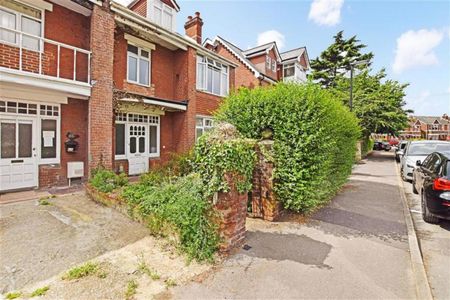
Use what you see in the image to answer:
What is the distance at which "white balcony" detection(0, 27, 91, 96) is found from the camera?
6992 millimetres

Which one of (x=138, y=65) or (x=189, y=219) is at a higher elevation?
(x=138, y=65)

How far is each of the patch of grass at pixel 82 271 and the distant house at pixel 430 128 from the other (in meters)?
92.6

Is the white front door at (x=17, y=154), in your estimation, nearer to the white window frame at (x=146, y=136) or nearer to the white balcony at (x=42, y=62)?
the white balcony at (x=42, y=62)

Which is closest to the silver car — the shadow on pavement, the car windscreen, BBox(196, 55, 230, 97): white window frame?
the car windscreen

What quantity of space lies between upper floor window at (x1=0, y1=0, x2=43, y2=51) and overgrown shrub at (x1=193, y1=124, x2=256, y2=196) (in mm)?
6971

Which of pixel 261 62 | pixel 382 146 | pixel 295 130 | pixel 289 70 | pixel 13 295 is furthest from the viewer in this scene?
pixel 382 146

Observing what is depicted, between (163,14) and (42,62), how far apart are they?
739cm

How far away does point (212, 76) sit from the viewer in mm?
14359

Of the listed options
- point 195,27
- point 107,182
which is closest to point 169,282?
point 107,182

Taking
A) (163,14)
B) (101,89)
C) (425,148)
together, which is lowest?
(425,148)

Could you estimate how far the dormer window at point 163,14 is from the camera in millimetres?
12836

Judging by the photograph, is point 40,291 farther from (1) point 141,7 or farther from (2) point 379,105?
(2) point 379,105

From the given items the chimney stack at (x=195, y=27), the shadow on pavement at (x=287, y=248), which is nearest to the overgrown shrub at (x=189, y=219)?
the shadow on pavement at (x=287, y=248)

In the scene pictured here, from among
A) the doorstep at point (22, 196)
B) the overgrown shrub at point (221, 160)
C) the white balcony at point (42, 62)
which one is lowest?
the doorstep at point (22, 196)
